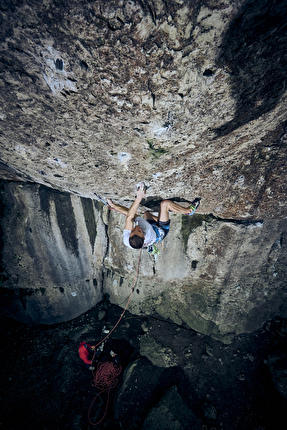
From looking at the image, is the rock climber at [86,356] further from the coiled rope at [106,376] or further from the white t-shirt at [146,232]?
the white t-shirt at [146,232]

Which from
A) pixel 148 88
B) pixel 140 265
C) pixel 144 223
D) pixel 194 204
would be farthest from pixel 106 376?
pixel 148 88

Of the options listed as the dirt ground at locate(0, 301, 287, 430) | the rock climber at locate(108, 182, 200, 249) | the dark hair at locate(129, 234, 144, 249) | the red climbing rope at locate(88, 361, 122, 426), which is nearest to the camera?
the dark hair at locate(129, 234, 144, 249)

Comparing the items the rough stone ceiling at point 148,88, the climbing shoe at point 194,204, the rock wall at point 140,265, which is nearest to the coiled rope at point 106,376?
the rock wall at point 140,265

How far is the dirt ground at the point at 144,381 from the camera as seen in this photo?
9.35 ft

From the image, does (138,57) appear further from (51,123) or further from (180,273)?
(180,273)

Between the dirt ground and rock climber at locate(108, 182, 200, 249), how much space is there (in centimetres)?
284

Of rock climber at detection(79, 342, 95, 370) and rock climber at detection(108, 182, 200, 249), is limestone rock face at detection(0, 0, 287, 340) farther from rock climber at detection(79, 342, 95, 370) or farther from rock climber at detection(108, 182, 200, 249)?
rock climber at detection(79, 342, 95, 370)

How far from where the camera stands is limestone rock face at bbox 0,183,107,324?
3455mm

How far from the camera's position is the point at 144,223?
281cm

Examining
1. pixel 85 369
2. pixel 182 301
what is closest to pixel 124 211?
pixel 182 301

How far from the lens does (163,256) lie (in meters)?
3.69

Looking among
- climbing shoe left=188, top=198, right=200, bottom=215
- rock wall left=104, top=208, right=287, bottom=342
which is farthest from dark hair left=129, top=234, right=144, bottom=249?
rock wall left=104, top=208, right=287, bottom=342

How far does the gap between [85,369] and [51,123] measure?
17.2 ft

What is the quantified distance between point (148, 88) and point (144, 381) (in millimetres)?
5025
